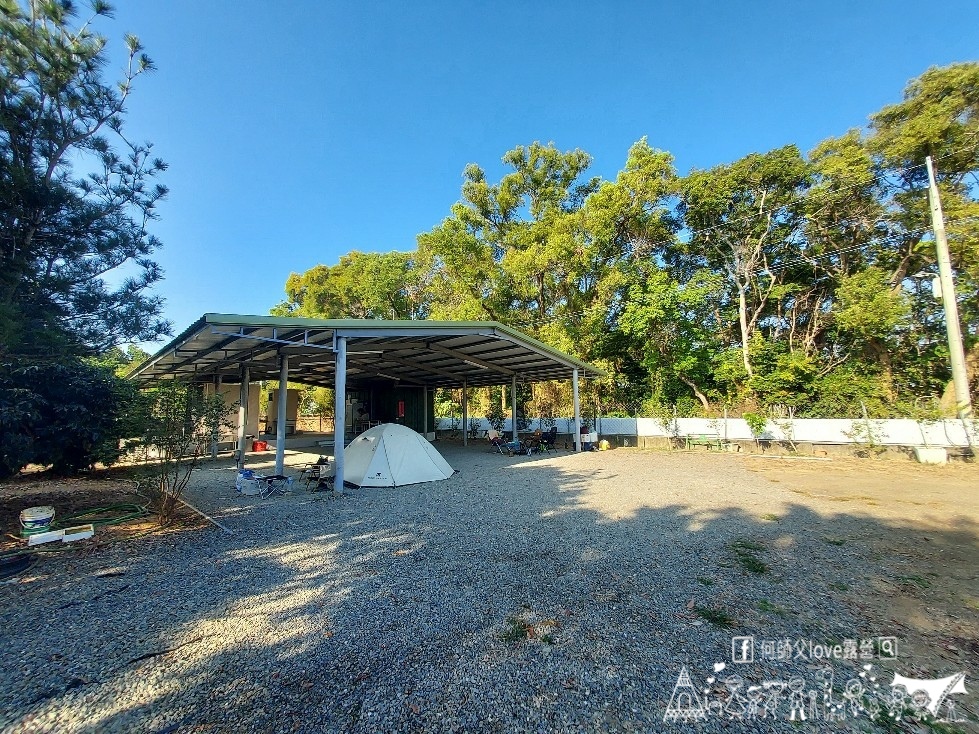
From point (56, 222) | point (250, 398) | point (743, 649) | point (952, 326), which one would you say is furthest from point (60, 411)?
point (952, 326)

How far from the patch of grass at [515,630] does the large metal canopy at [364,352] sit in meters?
5.66

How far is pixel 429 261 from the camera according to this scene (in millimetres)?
24062

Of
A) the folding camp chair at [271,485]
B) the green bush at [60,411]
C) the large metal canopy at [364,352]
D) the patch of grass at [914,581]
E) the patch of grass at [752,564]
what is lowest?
the patch of grass at [914,581]

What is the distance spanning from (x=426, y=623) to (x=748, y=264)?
18539 mm

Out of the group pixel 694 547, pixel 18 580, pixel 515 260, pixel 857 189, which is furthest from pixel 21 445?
pixel 857 189

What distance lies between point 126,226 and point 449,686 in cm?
649

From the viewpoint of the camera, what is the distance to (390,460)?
26.5 feet

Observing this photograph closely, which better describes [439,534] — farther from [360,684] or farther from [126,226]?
[126,226]

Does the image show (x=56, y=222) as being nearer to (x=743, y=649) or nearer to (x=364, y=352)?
(x=364, y=352)

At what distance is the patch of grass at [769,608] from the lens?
3029 millimetres

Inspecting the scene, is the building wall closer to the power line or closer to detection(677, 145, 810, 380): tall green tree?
the power line

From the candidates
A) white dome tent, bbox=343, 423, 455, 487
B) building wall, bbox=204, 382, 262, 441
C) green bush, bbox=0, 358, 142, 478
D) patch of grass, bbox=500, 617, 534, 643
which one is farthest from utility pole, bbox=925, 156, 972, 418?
building wall, bbox=204, 382, 262, 441

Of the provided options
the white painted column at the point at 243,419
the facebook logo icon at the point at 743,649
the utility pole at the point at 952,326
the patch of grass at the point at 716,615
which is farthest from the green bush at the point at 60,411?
the utility pole at the point at 952,326

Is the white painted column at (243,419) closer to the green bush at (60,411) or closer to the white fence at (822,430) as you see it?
the green bush at (60,411)
